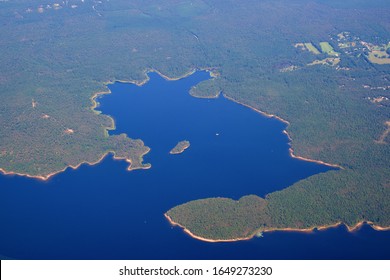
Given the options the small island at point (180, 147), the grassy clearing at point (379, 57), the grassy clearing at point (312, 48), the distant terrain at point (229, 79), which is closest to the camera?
the distant terrain at point (229, 79)

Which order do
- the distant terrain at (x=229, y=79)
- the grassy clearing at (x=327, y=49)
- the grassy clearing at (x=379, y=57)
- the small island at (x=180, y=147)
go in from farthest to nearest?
the grassy clearing at (x=327, y=49)
the grassy clearing at (x=379, y=57)
the small island at (x=180, y=147)
the distant terrain at (x=229, y=79)

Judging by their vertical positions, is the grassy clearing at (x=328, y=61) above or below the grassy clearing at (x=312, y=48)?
above

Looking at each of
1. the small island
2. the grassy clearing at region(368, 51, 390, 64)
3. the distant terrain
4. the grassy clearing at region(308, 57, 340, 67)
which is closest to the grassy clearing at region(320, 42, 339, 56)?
the distant terrain

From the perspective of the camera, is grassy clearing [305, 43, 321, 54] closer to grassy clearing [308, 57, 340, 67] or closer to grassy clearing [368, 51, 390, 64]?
grassy clearing [308, 57, 340, 67]

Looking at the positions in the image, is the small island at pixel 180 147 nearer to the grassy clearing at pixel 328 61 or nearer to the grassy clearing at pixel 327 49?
the grassy clearing at pixel 328 61

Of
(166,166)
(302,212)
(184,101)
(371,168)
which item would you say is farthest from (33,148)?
(371,168)

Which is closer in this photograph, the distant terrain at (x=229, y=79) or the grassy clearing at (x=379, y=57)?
the distant terrain at (x=229, y=79)

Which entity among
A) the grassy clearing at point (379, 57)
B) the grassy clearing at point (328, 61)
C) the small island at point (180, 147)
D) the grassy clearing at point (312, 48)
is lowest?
the grassy clearing at point (312, 48)

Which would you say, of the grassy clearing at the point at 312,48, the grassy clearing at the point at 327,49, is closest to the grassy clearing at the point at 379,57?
the grassy clearing at the point at 327,49
